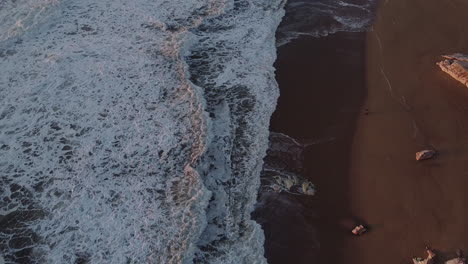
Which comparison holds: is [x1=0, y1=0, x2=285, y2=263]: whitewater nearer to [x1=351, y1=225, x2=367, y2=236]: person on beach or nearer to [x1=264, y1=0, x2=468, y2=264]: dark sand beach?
[x1=264, y1=0, x2=468, y2=264]: dark sand beach

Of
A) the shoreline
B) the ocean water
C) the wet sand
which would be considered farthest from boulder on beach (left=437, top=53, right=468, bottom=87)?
the ocean water

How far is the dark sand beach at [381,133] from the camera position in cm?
705

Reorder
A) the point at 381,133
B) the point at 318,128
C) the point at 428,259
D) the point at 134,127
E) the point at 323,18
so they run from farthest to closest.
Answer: the point at 323,18, the point at 134,127, the point at 318,128, the point at 381,133, the point at 428,259

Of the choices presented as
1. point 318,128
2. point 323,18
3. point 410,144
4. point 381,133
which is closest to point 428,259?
point 410,144

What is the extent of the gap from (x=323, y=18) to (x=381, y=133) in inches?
169

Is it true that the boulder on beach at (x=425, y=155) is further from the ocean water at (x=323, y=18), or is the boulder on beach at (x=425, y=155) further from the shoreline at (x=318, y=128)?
the ocean water at (x=323, y=18)

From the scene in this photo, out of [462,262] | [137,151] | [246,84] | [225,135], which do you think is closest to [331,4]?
[246,84]

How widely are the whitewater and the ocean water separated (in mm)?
400

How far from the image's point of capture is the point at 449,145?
8320 mm

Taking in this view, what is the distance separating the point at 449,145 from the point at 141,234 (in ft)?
18.4

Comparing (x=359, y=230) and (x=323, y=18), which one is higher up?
(x=323, y=18)

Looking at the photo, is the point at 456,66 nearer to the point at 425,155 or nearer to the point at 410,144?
the point at 410,144

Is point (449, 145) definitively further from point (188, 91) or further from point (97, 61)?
point (97, 61)

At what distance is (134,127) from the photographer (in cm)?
891
